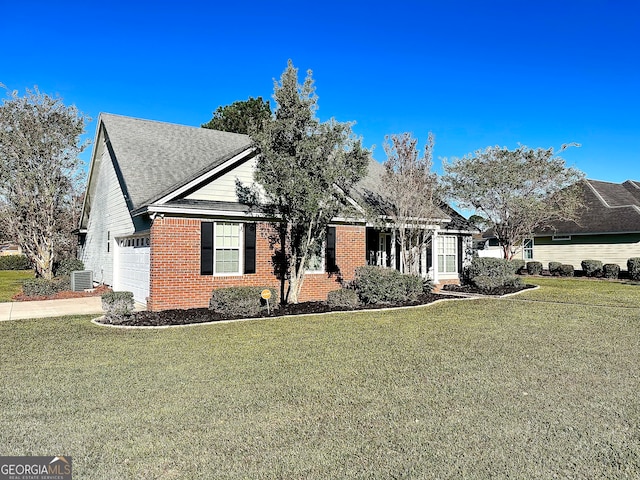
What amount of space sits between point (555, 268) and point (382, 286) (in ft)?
57.0

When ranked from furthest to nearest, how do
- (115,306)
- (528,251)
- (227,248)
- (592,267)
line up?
Answer: (528,251)
(592,267)
(227,248)
(115,306)

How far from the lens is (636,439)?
3.90m

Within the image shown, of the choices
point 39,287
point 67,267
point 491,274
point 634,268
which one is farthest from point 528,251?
point 39,287

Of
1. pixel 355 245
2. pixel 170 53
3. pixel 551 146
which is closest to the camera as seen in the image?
pixel 355 245

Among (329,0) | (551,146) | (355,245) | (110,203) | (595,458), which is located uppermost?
(329,0)

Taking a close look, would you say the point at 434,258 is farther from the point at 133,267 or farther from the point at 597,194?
the point at 597,194

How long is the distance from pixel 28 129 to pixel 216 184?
9641mm

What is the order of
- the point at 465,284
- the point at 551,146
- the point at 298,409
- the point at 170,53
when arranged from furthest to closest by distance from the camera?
the point at 551,146
the point at 465,284
the point at 170,53
the point at 298,409

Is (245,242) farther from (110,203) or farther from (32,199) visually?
(32,199)

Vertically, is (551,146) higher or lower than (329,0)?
lower

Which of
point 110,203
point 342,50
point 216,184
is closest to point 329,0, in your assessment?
point 342,50

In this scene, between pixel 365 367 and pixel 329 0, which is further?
pixel 329 0

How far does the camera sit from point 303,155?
1109cm

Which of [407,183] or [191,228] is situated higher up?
[407,183]
